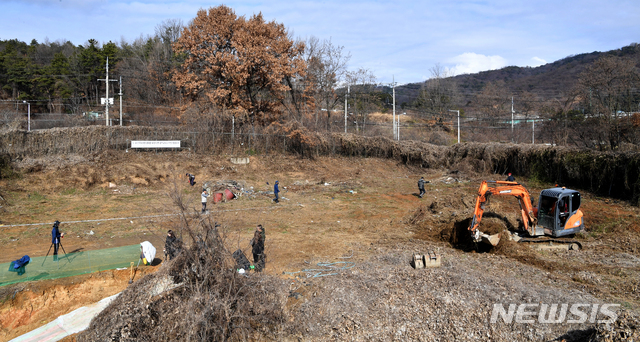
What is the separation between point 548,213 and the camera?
41.7 feet

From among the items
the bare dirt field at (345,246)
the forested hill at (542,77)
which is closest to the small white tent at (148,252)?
the bare dirt field at (345,246)

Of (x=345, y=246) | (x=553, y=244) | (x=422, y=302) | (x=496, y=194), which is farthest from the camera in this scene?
(x=345, y=246)

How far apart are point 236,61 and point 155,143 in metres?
8.05

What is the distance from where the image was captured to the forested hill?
284 ft

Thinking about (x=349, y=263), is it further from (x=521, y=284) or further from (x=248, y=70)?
(x=248, y=70)

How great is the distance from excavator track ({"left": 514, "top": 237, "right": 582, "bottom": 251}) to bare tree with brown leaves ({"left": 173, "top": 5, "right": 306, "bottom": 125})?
20435 mm

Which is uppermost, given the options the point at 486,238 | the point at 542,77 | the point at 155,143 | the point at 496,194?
the point at 542,77

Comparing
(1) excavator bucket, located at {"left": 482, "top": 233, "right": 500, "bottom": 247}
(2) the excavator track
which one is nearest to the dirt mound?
(1) excavator bucket, located at {"left": 482, "top": 233, "right": 500, "bottom": 247}

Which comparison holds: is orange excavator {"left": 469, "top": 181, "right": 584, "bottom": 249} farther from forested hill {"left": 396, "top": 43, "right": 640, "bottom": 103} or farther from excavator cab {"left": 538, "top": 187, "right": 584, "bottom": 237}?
forested hill {"left": 396, "top": 43, "right": 640, "bottom": 103}

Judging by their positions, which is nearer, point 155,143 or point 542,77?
point 155,143

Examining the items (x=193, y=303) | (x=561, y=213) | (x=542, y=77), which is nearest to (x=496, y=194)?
(x=561, y=213)

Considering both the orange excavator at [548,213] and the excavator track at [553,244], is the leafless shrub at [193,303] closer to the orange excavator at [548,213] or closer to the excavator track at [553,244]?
the orange excavator at [548,213]

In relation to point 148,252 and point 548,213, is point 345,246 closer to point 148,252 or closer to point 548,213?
point 148,252

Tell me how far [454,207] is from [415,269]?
839cm
